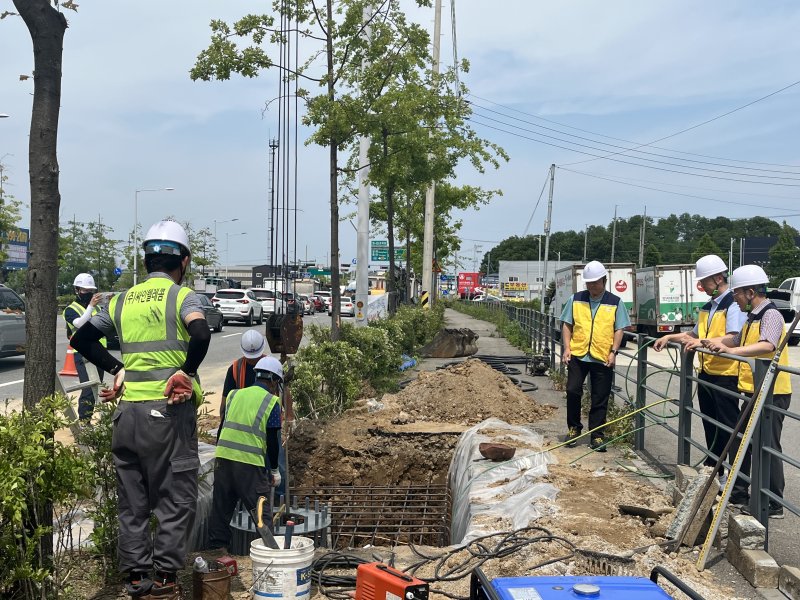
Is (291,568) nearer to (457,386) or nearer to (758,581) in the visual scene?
(758,581)

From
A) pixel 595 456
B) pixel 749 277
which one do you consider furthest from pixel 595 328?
pixel 749 277

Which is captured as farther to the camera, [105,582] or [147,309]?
[105,582]

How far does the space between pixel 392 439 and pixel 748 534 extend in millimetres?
5343

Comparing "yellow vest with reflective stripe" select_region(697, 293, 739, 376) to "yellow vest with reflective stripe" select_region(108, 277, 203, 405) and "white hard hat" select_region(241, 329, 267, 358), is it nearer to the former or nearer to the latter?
"white hard hat" select_region(241, 329, 267, 358)

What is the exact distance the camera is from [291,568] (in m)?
4.03

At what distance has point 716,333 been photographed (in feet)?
21.2

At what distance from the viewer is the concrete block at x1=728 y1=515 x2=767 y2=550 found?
4562 millimetres

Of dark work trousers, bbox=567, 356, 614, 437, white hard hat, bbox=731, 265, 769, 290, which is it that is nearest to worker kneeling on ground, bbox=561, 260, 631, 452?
dark work trousers, bbox=567, 356, 614, 437

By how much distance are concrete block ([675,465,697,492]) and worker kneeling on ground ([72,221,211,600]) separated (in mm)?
3644

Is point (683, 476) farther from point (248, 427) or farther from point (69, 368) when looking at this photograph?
point (69, 368)

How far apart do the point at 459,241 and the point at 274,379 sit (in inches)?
1920

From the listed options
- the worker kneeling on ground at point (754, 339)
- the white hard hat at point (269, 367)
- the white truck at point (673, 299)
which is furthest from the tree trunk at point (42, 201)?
the white truck at point (673, 299)

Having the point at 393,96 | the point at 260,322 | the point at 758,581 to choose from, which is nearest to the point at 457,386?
the point at 393,96

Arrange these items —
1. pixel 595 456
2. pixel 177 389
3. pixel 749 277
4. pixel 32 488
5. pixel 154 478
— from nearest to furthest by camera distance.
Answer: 1. pixel 32 488
2. pixel 177 389
3. pixel 154 478
4. pixel 749 277
5. pixel 595 456
